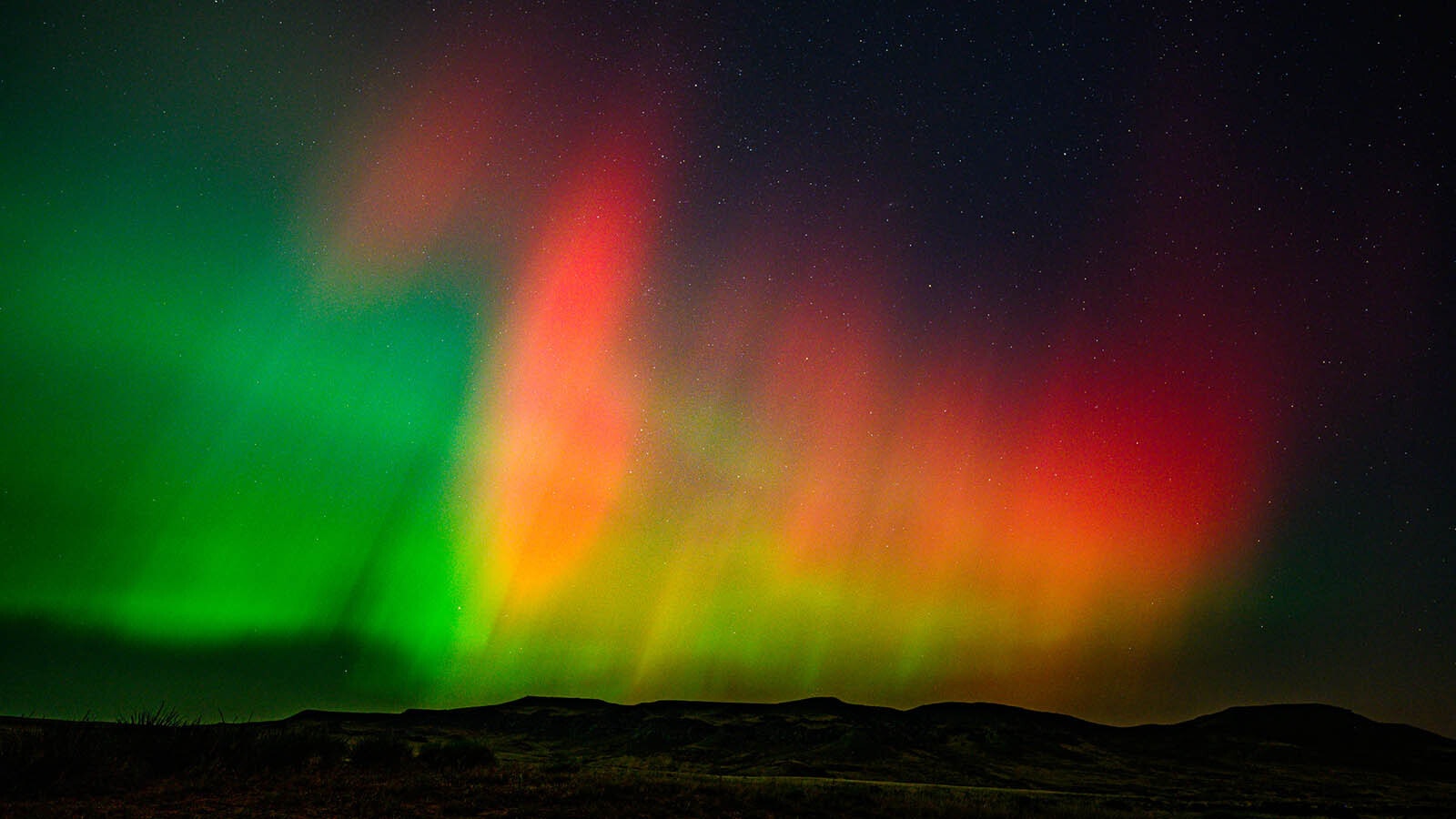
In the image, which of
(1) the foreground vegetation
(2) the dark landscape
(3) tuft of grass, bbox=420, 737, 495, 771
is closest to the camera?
(1) the foreground vegetation

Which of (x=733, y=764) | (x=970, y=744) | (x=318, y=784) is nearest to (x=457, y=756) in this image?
(x=318, y=784)

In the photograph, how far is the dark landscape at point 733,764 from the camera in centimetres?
2016

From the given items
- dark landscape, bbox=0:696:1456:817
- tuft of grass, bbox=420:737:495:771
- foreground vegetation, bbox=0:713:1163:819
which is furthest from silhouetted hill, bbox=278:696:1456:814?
foreground vegetation, bbox=0:713:1163:819

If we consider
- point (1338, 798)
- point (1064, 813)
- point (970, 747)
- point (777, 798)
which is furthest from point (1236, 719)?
point (777, 798)

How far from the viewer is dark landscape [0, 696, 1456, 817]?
66.1ft

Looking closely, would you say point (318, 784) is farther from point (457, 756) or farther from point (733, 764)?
point (733, 764)

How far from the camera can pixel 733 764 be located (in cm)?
8044

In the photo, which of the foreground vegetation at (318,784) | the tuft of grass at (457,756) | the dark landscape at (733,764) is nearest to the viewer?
the foreground vegetation at (318,784)

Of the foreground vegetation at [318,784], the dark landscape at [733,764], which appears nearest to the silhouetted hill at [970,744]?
the dark landscape at [733,764]

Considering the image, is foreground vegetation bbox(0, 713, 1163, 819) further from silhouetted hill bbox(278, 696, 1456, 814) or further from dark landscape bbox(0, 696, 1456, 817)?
silhouetted hill bbox(278, 696, 1456, 814)

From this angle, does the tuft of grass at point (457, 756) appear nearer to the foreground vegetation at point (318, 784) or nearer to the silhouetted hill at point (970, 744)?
the foreground vegetation at point (318, 784)

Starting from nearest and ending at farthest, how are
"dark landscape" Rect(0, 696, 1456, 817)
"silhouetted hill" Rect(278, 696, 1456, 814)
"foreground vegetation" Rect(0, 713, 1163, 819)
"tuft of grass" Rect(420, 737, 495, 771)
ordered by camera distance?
"foreground vegetation" Rect(0, 713, 1163, 819) → "dark landscape" Rect(0, 696, 1456, 817) → "tuft of grass" Rect(420, 737, 495, 771) → "silhouetted hill" Rect(278, 696, 1456, 814)

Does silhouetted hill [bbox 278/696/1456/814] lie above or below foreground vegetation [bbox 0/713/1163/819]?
above

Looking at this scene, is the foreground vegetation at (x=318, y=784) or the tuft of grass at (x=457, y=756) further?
the tuft of grass at (x=457, y=756)
